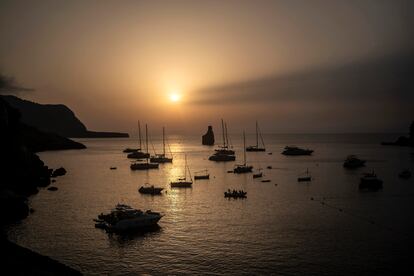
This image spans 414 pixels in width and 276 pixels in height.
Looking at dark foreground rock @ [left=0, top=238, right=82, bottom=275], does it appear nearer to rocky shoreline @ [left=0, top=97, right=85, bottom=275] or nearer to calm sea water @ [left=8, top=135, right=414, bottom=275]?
rocky shoreline @ [left=0, top=97, right=85, bottom=275]

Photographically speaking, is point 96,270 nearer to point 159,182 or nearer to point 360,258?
point 360,258

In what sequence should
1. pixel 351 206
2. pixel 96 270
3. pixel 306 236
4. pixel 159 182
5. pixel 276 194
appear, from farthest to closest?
1. pixel 159 182
2. pixel 276 194
3. pixel 351 206
4. pixel 306 236
5. pixel 96 270

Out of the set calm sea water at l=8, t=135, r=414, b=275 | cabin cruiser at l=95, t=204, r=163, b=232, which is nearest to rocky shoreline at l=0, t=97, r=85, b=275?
calm sea water at l=8, t=135, r=414, b=275

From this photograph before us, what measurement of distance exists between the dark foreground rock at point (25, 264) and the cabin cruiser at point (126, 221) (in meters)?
15.5

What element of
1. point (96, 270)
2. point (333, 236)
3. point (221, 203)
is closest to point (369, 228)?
point (333, 236)

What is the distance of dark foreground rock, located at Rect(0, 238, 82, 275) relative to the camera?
26172 millimetres

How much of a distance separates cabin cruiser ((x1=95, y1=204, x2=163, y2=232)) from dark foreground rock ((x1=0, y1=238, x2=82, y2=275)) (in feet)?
50.7

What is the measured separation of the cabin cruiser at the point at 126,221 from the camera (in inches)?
1857

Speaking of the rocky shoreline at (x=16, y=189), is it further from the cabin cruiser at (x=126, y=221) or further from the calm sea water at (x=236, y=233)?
the cabin cruiser at (x=126, y=221)

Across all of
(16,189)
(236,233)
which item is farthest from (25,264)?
(16,189)

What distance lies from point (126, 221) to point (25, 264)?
19.8 meters

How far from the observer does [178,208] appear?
63.3m

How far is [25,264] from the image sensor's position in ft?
91.3

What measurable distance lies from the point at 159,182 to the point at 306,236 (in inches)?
2374
